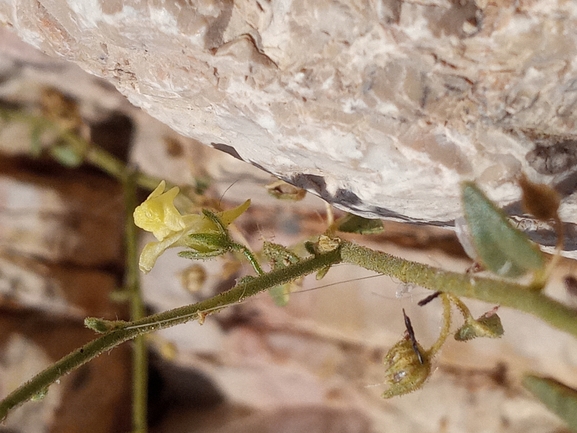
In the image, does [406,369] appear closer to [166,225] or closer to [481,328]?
[481,328]

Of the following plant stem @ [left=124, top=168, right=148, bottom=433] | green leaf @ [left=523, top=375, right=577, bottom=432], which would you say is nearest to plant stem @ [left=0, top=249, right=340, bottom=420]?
green leaf @ [left=523, top=375, right=577, bottom=432]

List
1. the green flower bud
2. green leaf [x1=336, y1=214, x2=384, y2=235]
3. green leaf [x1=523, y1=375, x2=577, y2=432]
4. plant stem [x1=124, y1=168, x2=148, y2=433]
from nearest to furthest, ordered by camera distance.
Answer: green leaf [x1=523, y1=375, x2=577, y2=432] → the green flower bud → green leaf [x1=336, y1=214, x2=384, y2=235] → plant stem [x1=124, y1=168, x2=148, y2=433]

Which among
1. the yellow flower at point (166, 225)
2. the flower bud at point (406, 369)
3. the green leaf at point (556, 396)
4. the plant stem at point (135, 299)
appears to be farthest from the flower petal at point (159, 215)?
the plant stem at point (135, 299)

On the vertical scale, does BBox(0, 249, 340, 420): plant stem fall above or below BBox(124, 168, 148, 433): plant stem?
above

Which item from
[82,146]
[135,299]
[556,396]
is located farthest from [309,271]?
[82,146]

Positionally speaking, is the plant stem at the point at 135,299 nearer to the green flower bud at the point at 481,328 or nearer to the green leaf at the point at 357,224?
the green leaf at the point at 357,224

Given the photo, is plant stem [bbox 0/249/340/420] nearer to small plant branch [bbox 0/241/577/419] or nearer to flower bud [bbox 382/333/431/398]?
small plant branch [bbox 0/241/577/419]
